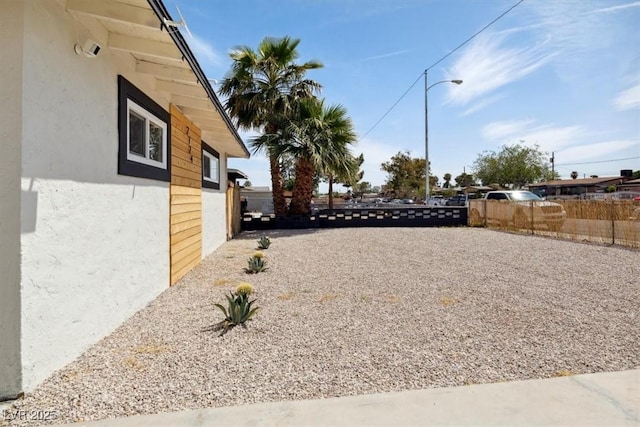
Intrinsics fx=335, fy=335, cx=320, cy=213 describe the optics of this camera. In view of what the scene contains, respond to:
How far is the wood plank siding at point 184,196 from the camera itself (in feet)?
18.4

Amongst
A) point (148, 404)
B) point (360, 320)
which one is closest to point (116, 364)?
point (148, 404)

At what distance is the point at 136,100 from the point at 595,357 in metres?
5.51

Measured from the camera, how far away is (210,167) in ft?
30.7

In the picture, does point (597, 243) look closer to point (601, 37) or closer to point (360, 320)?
point (601, 37)

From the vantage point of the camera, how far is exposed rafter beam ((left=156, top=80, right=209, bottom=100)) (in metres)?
4.68

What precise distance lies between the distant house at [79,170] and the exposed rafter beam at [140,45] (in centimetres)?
1

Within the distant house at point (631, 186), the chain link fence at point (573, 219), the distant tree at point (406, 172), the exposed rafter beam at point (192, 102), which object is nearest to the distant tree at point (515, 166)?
the distant tree at point (406, 172)

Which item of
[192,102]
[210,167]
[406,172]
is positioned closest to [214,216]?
[210,167]

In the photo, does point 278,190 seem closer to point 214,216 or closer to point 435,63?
point 214,216

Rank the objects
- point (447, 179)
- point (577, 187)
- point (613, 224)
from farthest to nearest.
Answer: point (447, 179) < point (577, 187) < point (613, 224)

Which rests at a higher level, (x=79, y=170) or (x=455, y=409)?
(x=79, y=170)

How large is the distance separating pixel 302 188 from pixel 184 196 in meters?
8.23

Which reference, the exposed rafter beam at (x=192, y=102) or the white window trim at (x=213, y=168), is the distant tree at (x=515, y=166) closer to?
the white window trim at (x=213, y=168)

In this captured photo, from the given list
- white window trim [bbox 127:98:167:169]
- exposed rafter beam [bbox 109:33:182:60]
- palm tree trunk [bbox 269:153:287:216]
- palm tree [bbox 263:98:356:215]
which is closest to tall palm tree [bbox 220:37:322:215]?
palm tree [bbox 263:98:356:215]
